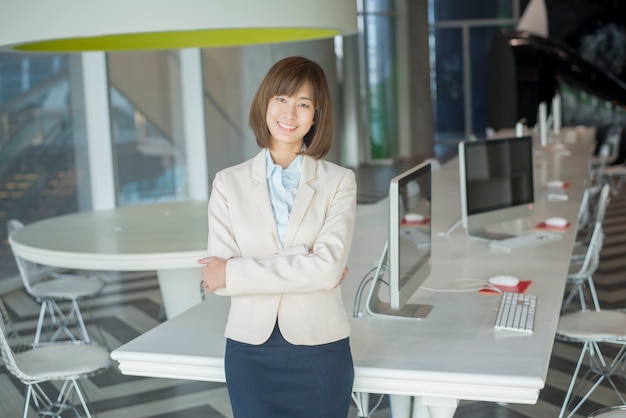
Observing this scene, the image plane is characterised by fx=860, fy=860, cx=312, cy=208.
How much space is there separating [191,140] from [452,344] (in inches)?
255

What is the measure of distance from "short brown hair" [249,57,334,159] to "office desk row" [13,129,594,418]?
69cm

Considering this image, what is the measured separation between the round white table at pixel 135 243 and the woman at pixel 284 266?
1834mm

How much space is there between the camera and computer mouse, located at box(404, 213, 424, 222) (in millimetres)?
2987

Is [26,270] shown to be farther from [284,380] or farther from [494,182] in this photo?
[284,380]

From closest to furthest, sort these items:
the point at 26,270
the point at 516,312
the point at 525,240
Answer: the point at 516,312, the point at 525,240, the point at 26,270

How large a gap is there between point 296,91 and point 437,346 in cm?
95

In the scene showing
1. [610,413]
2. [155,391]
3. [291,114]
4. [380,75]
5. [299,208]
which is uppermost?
[380,75]

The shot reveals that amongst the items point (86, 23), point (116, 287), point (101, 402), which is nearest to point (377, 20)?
point (116, 287)

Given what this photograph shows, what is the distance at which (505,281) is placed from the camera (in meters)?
3.51

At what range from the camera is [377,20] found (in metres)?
16.1

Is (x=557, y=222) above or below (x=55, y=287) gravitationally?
above

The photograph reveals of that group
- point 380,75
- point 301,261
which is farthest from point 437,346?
point 380,75

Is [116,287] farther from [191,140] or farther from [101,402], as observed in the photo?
[101,402]

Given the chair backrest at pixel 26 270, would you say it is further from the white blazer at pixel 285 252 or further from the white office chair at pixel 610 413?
the white office chair at pixel 610 413
